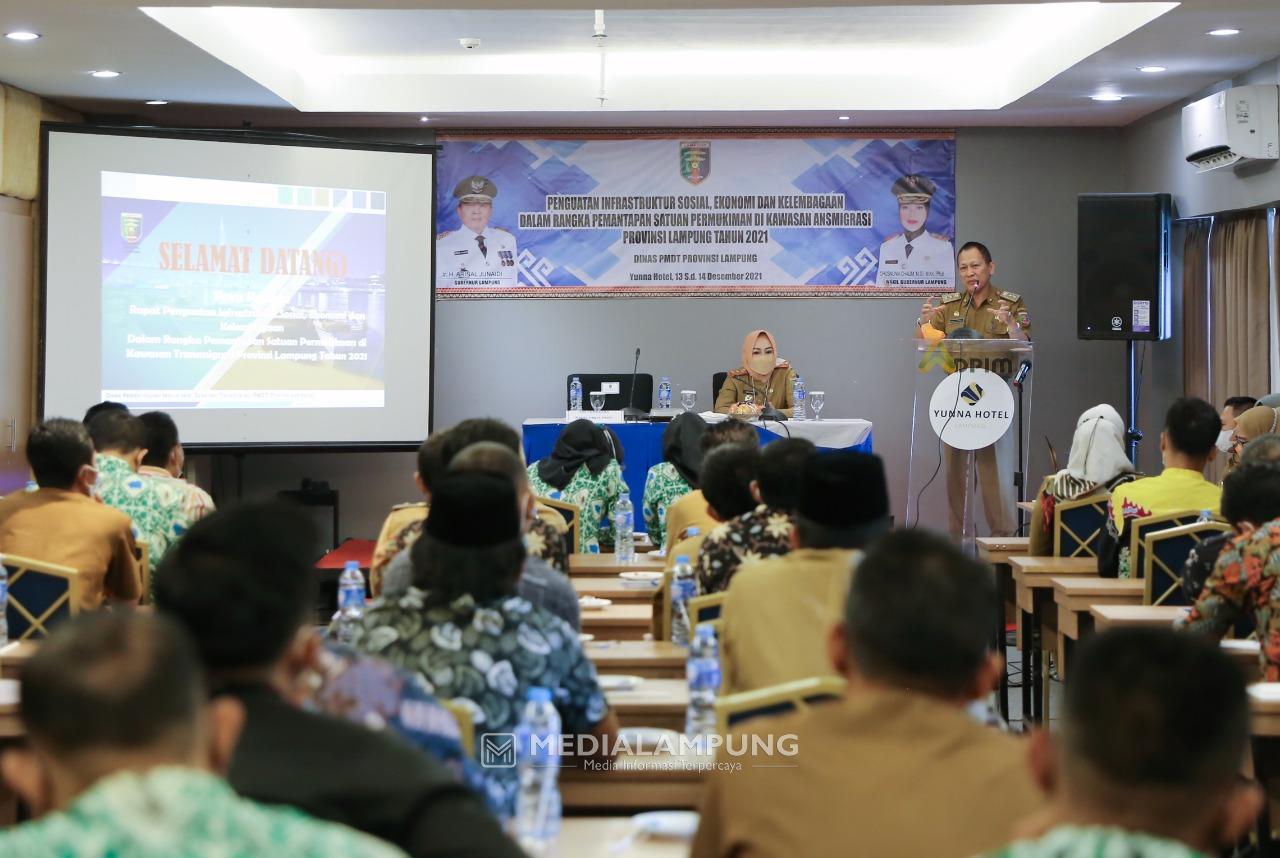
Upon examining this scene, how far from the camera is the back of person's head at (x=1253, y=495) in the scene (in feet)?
12.8

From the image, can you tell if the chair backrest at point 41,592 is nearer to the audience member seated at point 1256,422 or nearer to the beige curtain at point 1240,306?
the audience member seated at point 1256,422

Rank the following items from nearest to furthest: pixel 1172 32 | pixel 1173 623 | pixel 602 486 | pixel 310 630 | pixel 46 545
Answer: pixel 310 630, pixel 1173 623, pixel 46 545, pixel 602 486, pixel 1172 32

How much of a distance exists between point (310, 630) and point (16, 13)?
593 cm

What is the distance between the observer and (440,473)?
404 cm

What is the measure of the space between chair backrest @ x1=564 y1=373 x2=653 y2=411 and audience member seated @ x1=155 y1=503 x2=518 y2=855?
7505mm

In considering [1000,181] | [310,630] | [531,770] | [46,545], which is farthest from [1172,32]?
[310,630]

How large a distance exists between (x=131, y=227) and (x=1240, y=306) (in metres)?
6.73

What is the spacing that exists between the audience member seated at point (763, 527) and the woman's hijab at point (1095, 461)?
105 inches

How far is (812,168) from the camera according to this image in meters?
10.4

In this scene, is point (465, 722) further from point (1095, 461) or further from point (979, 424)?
point (979, 424)

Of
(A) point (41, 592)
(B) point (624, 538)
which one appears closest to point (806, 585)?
(A) point (41, 592)

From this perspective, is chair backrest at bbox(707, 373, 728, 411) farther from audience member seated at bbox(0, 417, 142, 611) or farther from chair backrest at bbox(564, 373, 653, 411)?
audience member seated at bbox(0, 417, 142, 611)

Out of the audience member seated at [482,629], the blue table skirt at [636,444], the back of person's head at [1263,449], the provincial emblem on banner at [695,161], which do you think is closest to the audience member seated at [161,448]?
the blue table skirt at [636,444]

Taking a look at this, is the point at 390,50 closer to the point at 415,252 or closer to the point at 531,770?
the point at 415,252
